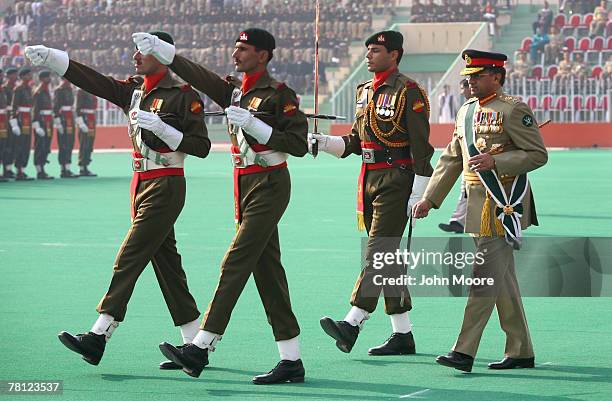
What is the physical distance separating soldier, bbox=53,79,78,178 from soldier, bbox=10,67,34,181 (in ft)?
2.82

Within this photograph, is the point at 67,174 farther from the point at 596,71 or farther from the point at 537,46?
the point at 537,46

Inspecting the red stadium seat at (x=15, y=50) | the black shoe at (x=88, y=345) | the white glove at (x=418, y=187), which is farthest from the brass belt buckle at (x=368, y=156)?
the red stadium seat at (x=15, y=50)

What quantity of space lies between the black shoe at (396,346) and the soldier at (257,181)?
0.96m

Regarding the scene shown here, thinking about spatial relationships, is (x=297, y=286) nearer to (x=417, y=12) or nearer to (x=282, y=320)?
(x=282, y=320)

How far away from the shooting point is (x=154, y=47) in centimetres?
793

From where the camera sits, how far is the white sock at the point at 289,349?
8.00 meters

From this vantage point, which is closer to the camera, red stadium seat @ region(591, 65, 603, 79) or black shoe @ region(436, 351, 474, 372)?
black shoe @ region(436, 351, 474, 372)

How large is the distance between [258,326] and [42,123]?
18822mm

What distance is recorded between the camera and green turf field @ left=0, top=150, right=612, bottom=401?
776 centimetres

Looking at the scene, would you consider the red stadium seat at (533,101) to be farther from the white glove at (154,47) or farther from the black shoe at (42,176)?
the white glove at (154,47)

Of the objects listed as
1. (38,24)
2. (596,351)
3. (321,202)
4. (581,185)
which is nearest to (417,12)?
(38,24)

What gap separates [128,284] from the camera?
8.24 m

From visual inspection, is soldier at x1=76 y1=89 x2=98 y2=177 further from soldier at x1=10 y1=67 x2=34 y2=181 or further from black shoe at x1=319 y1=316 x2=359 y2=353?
black shoe at x1=319 y1=316 x2=359 y2=353

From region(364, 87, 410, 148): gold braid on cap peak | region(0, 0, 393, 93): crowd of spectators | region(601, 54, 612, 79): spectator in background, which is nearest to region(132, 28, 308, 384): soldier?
region(364, 87, 410, 148): gold braid on cap peak
